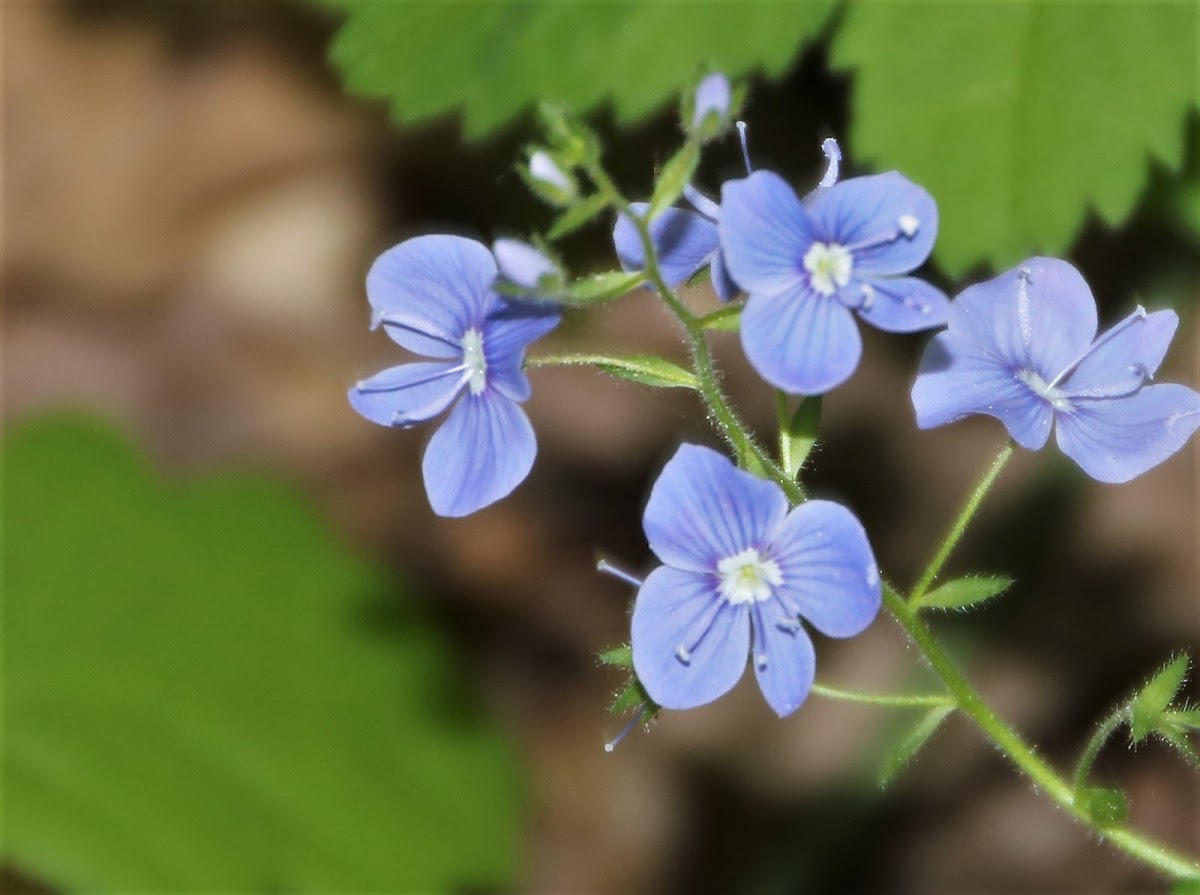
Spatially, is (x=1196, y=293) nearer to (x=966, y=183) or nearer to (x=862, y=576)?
(x=966, y=183)

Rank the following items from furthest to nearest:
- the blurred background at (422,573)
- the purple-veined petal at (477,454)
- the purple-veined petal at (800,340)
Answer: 1. the blurred background at (422,573)
2. the purple-veined petal at (477,454)
3. the purple-veined petal at (800,340)

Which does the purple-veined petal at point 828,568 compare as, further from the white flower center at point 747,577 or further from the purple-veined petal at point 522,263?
the purple-veined petal at point 522,263

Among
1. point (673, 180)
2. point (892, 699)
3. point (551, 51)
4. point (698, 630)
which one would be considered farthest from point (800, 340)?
point (551, 51)

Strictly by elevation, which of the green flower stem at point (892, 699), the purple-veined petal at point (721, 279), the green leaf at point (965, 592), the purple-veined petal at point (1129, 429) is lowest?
the green flower stem at point (892, 699)

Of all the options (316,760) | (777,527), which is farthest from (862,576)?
(316,760)

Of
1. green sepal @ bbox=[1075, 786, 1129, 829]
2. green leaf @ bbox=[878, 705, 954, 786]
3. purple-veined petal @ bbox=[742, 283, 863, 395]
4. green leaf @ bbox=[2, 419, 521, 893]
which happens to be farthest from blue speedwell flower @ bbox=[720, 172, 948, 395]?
green leaf @ bbox=[2, 419, 521, 893]

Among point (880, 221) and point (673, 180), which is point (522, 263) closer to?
point (673, 180)

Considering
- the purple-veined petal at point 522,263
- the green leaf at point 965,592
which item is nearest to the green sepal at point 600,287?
the purple-veined petal at point 522,263

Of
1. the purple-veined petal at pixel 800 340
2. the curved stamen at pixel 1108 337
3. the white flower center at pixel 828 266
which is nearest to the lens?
the purple-veined petal at pixel 800 340
